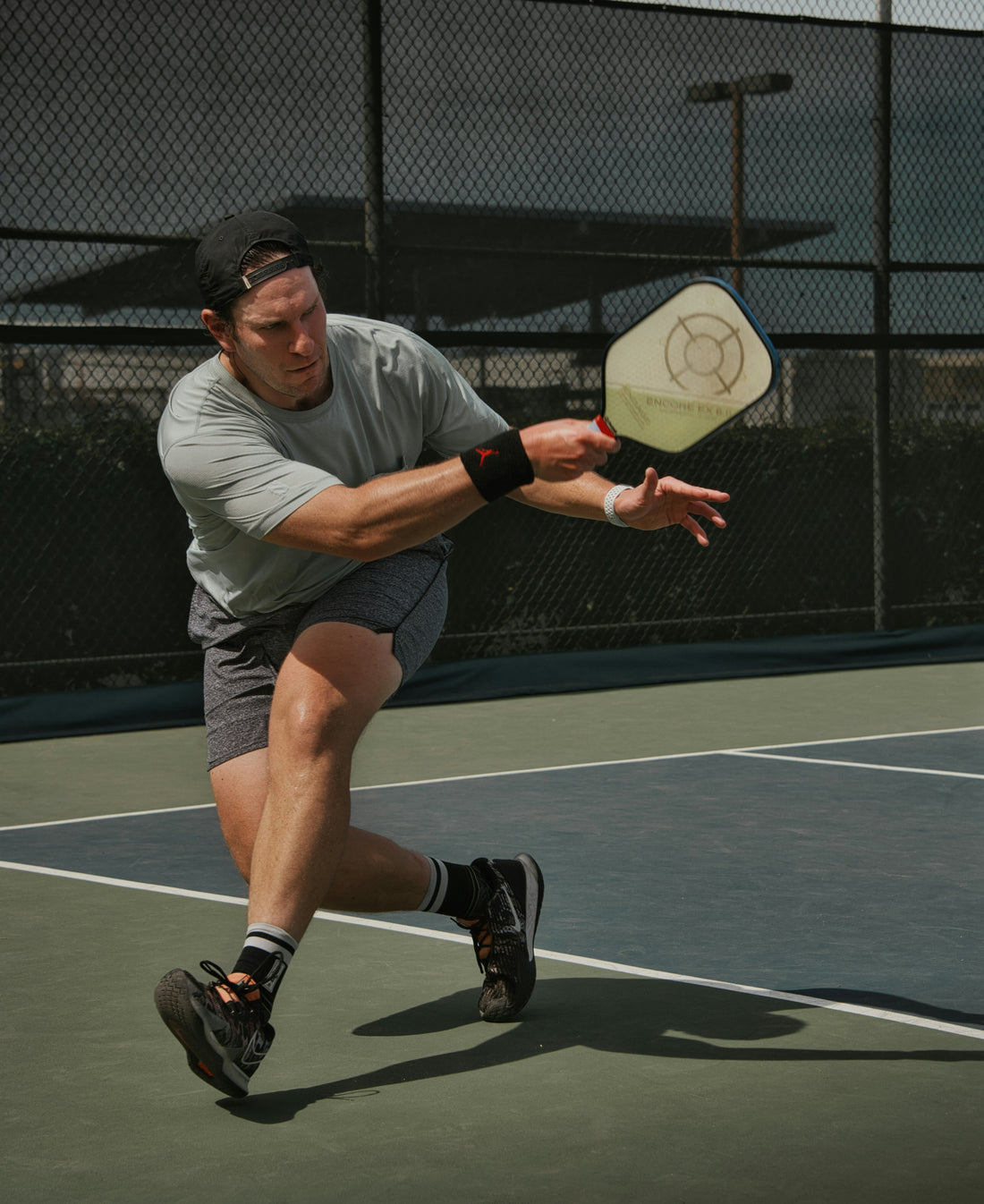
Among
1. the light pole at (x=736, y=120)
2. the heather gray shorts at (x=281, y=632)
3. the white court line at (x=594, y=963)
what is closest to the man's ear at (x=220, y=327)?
the heather gray shorts at (x=281, y=632)

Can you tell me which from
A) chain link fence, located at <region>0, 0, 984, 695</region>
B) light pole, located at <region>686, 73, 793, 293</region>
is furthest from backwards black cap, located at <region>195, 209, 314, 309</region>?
light pole, located at <region>686, 73, 793, 293</region>

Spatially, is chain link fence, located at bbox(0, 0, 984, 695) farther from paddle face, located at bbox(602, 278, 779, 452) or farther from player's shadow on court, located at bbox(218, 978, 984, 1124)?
paddle face, located at bbox(602, 278, 779, 452)

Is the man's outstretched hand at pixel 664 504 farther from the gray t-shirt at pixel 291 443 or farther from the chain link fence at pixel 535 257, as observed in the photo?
the chain link fence at pixel 535 257

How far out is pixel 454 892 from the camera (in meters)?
3.25

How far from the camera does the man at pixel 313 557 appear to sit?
8.76 ft

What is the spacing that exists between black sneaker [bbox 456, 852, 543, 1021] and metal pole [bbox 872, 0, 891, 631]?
5.94 meters

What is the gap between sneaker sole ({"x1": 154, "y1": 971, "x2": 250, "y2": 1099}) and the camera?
2615 millimetres

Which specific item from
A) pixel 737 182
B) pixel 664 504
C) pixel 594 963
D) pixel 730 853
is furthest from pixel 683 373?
pixel 737 182

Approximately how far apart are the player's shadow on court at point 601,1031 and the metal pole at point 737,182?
5761mm

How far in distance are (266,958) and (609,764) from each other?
3.45m

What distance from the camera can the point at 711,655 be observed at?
8.54 m

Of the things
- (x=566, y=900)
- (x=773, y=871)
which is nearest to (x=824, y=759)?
(x=773, y=871)

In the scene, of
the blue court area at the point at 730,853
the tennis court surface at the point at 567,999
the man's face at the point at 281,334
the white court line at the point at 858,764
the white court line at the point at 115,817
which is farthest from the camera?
the white court line at the point at 858,764

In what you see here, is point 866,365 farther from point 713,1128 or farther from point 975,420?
point 713,1128
